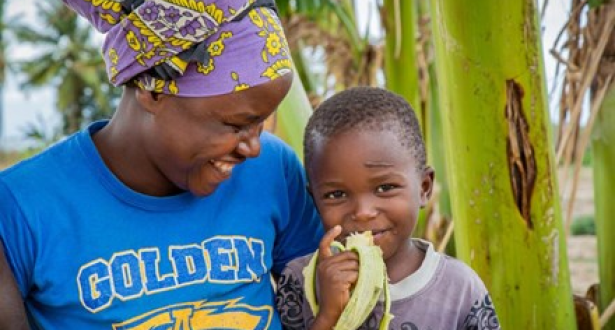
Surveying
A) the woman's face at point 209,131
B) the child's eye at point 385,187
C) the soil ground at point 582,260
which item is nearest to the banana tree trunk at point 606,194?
the child's eye at point 385,187

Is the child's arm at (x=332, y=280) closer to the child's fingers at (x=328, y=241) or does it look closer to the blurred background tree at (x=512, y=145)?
the child's fingers at (x=328, y=241)

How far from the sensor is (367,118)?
1886 mm

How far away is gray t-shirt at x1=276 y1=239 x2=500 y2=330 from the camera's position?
1837 mm

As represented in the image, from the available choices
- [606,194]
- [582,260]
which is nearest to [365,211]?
[606,194]

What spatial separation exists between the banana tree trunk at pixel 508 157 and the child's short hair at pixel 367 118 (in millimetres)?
226

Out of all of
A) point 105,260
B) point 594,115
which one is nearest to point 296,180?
point 105,260

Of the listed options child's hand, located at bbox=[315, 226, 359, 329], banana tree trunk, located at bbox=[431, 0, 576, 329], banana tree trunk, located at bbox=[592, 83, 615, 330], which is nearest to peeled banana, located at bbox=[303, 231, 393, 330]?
child's hand, located at bbox=[315, 226, 359, 329]

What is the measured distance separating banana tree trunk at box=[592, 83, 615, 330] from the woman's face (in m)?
1.24

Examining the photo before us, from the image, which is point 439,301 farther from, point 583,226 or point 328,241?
point 583,226

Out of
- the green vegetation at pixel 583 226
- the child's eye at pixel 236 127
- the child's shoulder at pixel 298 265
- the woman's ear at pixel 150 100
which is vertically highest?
the woman's ear at pixel 150 100

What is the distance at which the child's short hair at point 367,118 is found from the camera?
1.89 metres

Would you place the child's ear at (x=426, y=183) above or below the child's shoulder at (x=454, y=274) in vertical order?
above

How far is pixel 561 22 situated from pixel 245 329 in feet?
4.94

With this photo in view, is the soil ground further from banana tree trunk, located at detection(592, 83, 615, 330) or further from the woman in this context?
the woman
